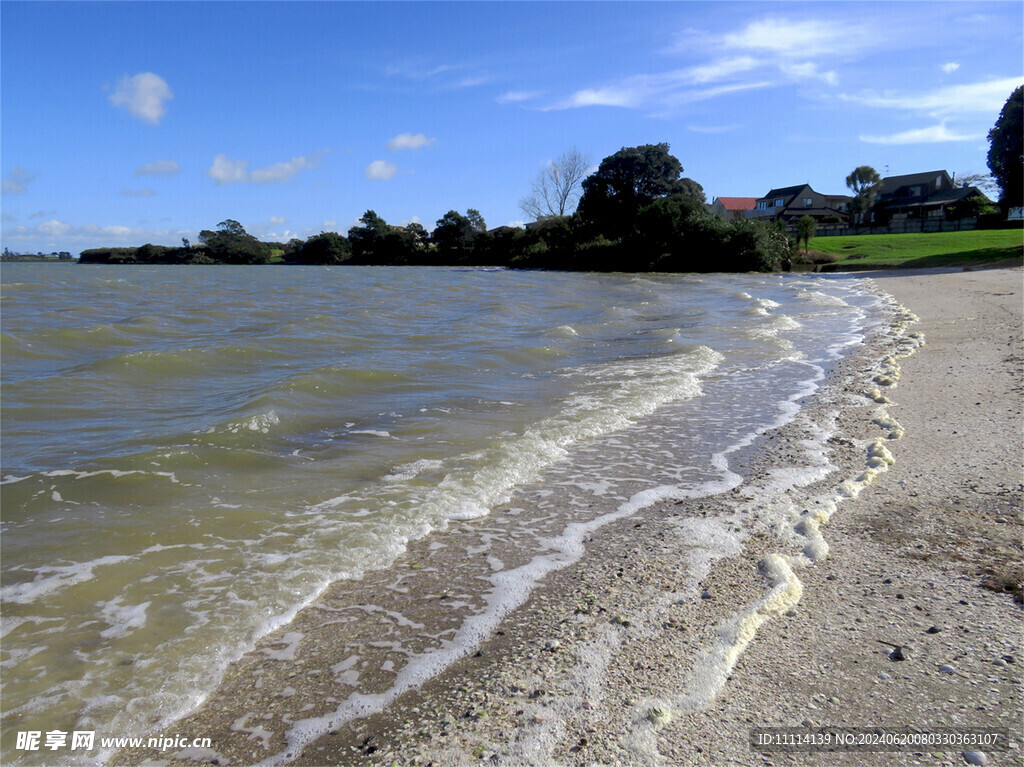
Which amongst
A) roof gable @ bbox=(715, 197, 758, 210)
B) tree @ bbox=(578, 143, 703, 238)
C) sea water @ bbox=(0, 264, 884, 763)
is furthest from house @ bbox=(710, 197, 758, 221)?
sea water @ bbox=(0, 264, 884, 763)

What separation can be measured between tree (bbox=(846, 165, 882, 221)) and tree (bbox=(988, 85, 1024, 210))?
19.3 metres

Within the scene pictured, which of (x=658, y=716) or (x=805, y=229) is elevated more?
(x=805, y=229)

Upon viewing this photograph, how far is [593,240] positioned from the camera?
5509cm

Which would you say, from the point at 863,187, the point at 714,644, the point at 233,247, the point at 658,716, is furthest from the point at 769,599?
the point at 233,247

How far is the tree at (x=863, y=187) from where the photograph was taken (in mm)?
64812

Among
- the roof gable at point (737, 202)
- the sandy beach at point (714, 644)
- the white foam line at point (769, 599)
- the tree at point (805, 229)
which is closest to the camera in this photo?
the sandy beach at point (714, 644)

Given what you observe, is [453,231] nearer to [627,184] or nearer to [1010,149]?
[627,184]

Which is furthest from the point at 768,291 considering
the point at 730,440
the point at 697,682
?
the point at 697,682

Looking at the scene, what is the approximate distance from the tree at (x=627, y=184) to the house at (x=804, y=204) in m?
19.3

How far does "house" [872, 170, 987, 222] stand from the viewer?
206ft

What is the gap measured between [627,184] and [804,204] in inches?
1112

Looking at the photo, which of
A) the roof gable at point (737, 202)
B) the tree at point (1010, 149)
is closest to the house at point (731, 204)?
the roof gable at point (737, 202)

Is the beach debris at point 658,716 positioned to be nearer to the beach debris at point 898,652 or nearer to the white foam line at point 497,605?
the white foam line at point 497,605

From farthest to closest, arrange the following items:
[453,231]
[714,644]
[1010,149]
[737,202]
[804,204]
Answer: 1. [737,202]
2. [453,231]
3. [804,204]
4. [1010,149]
5. [714,644]
